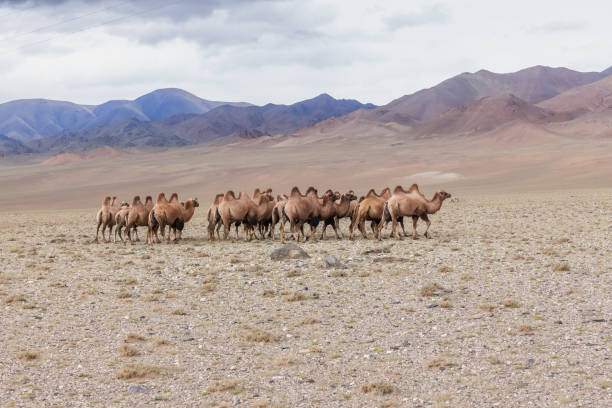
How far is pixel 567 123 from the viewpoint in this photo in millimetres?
153125

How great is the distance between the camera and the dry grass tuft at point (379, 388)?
733 centimetres

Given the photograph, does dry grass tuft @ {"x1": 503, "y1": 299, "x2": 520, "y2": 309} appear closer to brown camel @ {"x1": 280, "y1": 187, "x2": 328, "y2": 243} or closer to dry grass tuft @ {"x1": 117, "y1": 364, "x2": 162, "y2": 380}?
dry grass tuft @ {"x1": 117, "y1": 364, "x2": 162, "y2": 380}

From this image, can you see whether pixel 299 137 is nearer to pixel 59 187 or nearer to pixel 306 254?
pixel 59 187

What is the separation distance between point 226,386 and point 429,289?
5611 millimetres

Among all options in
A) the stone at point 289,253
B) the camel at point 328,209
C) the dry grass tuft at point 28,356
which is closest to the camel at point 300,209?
the camel at point 328,209

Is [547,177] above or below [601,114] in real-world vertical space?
below

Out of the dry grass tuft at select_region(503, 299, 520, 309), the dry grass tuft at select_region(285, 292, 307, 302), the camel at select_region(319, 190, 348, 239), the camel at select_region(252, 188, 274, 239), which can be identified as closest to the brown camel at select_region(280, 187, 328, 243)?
the camel at select_region(319, 190, 348, 239)

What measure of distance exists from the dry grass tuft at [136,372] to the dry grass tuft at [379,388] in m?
2.53

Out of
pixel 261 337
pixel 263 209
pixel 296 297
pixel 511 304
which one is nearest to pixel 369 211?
pixel 263 209

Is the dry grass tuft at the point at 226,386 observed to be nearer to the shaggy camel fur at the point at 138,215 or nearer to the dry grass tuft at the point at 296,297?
the dry grass tuft at the point at 296,297

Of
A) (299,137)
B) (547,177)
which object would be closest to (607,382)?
(547,177)

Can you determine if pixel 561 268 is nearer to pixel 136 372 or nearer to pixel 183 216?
pixel 136 372

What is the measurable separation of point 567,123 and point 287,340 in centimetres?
15675

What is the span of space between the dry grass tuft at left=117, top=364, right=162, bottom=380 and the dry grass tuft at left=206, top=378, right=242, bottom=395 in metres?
0.89
